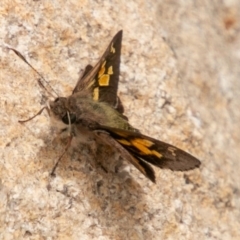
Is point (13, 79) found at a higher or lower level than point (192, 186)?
higher

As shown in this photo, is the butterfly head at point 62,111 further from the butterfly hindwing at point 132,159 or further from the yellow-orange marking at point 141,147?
the yellow-orange marking at point 141,147

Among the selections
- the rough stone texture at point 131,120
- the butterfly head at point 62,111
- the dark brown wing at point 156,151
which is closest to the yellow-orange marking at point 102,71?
the rough stone texture at point 131,120

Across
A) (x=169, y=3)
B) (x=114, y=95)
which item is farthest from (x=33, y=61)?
(x=169, y=3)

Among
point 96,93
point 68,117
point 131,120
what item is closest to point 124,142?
point 68,117

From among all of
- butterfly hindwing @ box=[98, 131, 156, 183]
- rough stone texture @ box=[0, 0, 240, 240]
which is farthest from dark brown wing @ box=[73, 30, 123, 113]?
butterfly hindwing @ box=[98, 131, 156, 183]

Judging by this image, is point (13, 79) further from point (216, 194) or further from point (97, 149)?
point (216, 194)

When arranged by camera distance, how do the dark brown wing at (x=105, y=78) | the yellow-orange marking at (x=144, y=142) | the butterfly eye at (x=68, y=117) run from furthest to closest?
1. the dark brown wing at (x=105, y=78)
2. the butterfly eye at (x=68, y=117)
3. the yellow-orange marking at (x=144, y=142)

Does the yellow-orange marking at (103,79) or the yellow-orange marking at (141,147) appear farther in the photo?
the yellow-orange marking at (103,79)

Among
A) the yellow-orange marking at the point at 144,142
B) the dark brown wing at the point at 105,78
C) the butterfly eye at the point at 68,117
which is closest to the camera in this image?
the yellow-orange marking at the point at 144,142
